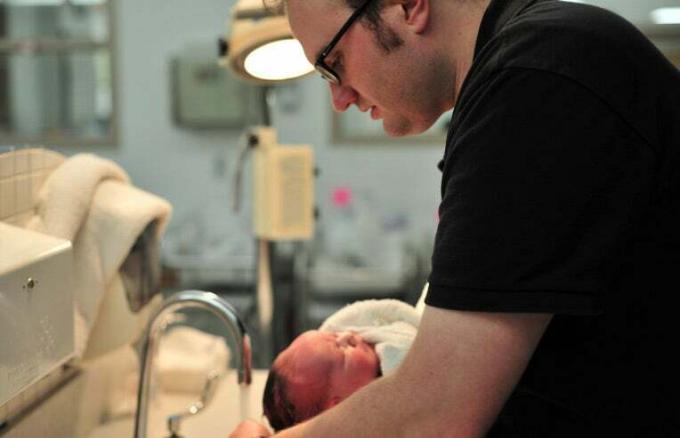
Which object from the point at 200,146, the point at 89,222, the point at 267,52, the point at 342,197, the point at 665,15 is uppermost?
the point at 665,15

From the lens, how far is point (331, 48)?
3.55 feet

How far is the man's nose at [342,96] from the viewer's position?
1.17m

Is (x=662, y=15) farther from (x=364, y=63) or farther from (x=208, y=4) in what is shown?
(x=364, y=63)

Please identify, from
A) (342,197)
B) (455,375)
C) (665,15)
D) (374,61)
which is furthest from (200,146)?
(455,375)

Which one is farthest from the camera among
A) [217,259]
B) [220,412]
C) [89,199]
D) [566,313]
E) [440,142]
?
[440,142]

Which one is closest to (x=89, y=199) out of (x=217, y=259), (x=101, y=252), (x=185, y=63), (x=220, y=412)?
(x=101, y=252)

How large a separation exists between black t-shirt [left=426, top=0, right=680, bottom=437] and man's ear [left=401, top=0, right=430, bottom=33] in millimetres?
129

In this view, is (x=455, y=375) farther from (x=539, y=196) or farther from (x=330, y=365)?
(x=330, y=365)

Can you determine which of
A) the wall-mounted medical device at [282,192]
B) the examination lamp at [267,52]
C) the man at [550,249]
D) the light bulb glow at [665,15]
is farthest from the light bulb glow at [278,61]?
the light bulb glow at [665,15]

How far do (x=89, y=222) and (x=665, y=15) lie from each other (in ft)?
11.9

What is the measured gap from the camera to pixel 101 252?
5.30 ft

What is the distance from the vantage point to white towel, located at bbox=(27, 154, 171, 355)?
5.05 feet

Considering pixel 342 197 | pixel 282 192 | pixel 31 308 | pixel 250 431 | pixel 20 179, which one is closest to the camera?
pixel 31 308

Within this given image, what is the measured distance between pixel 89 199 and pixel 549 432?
3.35 ft
